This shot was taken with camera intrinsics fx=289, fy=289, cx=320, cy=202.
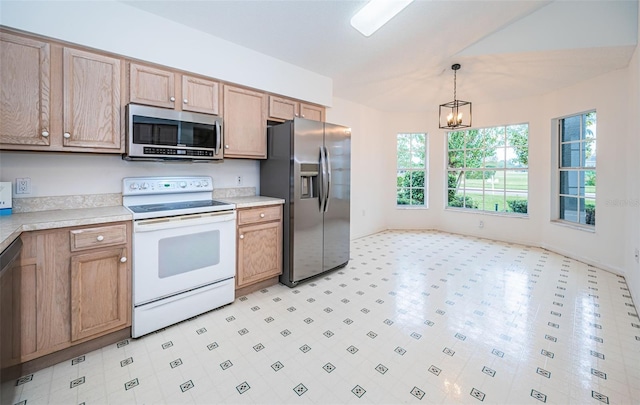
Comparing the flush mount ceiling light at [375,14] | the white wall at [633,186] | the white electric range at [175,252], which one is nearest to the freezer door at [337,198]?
the flush mount ceiling light at [375,14]

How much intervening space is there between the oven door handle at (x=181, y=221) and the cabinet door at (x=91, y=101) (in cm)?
68

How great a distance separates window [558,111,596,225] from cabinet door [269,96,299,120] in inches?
164

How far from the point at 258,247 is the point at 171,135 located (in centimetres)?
134

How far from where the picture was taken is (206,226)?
2541mm

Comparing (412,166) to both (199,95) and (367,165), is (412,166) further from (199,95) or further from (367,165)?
(199,95)

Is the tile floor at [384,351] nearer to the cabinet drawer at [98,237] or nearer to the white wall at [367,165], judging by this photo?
the cabinet drawer at [98,237]

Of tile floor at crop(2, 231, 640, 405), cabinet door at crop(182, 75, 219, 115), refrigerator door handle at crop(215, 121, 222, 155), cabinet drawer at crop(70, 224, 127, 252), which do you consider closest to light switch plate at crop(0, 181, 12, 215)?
cabinet drawer at crop(70, 224, 127, 252)

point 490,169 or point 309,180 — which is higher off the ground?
point 490,169

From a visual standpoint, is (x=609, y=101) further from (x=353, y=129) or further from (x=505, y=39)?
(x=353, y=129)

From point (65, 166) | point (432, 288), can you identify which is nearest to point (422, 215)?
point (432, 288)

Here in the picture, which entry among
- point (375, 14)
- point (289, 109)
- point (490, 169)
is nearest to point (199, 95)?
point (289, 109)

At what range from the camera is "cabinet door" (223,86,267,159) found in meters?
2.99

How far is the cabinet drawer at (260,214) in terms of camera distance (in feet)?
9.42

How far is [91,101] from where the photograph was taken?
2.20m
